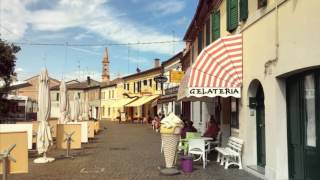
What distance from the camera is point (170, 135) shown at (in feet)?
46.6

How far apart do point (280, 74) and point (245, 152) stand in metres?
3.84

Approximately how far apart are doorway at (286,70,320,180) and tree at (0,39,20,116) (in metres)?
26.7

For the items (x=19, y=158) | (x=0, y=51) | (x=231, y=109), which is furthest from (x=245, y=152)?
(x=0, y=51)

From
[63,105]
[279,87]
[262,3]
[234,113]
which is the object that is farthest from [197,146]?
[63,105]

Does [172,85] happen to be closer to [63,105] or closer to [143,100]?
[143,100]

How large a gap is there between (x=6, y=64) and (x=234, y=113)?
2270cm

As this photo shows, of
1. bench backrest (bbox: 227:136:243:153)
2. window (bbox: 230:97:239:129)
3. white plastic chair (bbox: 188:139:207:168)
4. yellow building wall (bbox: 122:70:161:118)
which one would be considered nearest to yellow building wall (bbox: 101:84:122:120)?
yellow building wall (bbox: 122:70:161:118)

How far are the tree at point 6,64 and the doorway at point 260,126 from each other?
24.3 meters

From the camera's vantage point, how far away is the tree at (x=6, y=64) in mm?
34719

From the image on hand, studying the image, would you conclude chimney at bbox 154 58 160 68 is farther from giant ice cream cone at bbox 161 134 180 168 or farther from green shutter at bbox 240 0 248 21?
giant ice cream cone at bbox 161 134 180 168

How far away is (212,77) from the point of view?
15.2 m

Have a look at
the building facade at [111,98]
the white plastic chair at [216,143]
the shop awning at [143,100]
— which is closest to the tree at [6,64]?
the white plastic chair at [216,143]

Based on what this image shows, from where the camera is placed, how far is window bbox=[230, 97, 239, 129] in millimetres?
16500

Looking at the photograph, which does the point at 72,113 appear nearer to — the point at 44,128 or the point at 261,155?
the point at 44,128
